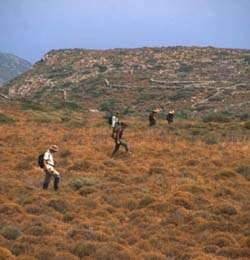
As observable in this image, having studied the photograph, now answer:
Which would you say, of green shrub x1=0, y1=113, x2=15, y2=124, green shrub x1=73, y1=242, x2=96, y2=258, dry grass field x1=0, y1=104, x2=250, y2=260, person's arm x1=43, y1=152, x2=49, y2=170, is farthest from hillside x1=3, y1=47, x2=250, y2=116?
green shrub x1=73, y1=242, x2=96, y2=258

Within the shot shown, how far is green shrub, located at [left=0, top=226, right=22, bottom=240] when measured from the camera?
15.7 metres

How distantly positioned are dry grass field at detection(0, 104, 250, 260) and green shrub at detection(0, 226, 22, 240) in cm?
2

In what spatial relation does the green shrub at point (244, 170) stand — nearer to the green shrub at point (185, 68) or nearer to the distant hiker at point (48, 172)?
the distant hiker at point (48, 172)

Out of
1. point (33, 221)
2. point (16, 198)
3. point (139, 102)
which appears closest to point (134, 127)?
point (16, 198)

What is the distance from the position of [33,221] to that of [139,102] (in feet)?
185

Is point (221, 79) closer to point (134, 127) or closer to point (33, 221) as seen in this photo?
point (134, 127)

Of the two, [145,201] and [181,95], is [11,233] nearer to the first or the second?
[145,201]

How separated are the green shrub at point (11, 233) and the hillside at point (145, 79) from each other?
44.8m

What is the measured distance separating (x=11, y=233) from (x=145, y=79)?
234 feet

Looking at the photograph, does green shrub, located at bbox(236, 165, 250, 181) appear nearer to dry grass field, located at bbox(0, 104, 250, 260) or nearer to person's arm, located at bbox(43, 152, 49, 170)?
dry grass field, located at bbox(0, 104, 250, 260)

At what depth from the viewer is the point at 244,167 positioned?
2642 centimetres

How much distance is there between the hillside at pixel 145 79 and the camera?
234 ft

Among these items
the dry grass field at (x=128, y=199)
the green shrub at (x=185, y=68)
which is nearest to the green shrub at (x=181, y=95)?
the green shrub at (x=185, y=68)

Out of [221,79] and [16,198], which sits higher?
[221,79]
